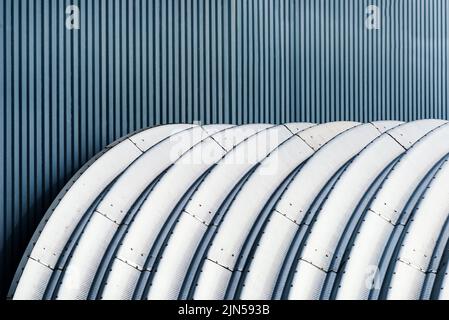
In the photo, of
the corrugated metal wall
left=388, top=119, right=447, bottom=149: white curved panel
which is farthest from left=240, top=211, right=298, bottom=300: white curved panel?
the corrugated metal wall

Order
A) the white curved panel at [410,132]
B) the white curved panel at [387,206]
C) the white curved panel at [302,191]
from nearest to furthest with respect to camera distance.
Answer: the white curved panel at [387,206] → the white curved panel at [302,191] → the white curved panel at [410,132]

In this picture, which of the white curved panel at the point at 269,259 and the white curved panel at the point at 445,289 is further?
the white curved panel at the point at 269,259

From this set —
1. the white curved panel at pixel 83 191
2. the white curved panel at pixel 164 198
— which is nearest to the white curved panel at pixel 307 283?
the white curved panel at pixel 164 198

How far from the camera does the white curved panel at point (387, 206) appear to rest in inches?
253

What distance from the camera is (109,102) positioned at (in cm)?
1075

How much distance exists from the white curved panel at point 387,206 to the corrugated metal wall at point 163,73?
15.4 ft

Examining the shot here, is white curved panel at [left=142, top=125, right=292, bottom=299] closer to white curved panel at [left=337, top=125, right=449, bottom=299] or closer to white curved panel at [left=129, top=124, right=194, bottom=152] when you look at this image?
white curved panel at [left=129, top=124, right=194, bottom=152]

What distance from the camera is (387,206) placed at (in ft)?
22.9

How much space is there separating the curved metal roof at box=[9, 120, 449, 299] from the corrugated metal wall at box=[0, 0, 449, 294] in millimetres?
1018

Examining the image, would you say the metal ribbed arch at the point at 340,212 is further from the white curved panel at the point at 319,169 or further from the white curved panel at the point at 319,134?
the white curved panel at the point at 319,134

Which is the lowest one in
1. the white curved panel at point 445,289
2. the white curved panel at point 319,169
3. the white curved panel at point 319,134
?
the white curved panel at point 445,289

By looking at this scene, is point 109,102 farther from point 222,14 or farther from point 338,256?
point 338,256

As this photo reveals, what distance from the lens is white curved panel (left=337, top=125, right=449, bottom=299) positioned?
21.0 feet
